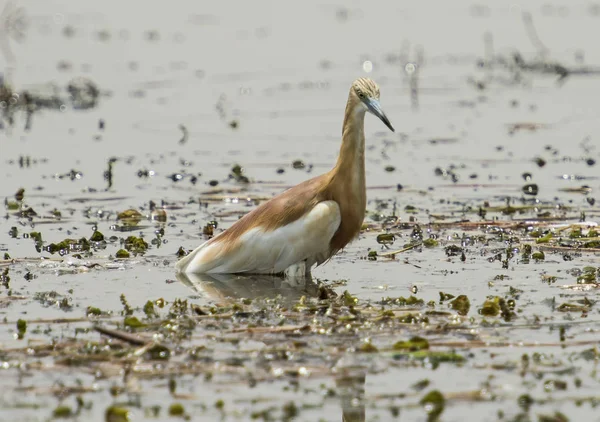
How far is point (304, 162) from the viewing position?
14.5 metres

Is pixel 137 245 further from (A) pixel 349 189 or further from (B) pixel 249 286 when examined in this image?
(A) pixel 349 189

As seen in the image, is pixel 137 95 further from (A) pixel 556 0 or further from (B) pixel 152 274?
(A) pixel 556 0

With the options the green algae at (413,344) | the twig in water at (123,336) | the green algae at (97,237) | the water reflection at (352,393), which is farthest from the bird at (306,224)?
the water reflection at (352,393)

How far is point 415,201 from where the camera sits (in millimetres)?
12477

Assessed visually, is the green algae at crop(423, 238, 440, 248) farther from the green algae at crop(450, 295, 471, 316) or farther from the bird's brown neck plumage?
the green algae at crop(450, 295, 471, 316)

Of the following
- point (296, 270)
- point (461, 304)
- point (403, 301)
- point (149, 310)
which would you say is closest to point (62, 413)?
point (149, 310)

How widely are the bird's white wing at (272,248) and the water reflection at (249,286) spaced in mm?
59

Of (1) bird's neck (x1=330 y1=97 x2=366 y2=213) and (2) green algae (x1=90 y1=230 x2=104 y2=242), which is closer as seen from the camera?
(1) bird's neck (x1=330 y1=97 x2=366 y2=213)

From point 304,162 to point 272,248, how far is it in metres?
5.11

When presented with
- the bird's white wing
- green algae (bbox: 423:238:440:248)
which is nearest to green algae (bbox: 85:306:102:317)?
the bird's white wing

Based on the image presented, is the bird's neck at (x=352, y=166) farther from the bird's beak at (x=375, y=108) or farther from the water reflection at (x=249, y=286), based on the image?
the water reflection at (x=249, y=286)

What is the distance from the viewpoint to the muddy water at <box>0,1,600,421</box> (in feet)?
22.6

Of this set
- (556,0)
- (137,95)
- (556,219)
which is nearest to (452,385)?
(556,219)

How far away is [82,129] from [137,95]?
240cm
